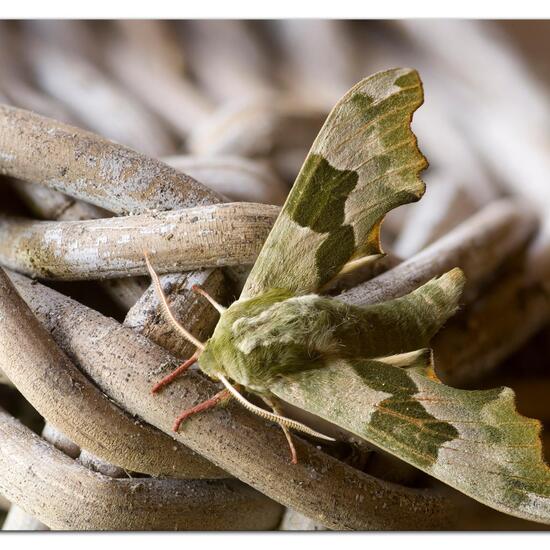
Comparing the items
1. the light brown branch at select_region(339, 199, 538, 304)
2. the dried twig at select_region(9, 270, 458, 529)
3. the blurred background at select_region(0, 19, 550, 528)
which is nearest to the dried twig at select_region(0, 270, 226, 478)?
the dried twig at select_region(9, 270, 458, 529)

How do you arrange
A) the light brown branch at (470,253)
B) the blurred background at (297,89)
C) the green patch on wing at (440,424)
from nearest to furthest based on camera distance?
the green patch on wing at (440,424)
the light brown branch at (470,253)
the blurred background at (297,89)

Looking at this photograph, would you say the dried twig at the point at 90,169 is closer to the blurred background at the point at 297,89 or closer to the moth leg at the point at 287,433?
the moth leg at the point at 287,433

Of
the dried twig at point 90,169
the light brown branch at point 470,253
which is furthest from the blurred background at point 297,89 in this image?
the dried twig at point 90,169

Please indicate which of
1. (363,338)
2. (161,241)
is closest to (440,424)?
(363,338)

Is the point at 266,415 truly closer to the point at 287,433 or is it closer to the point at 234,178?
the point at 287,433

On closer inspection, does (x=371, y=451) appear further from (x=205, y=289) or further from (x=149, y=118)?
(x=149, y=118)
